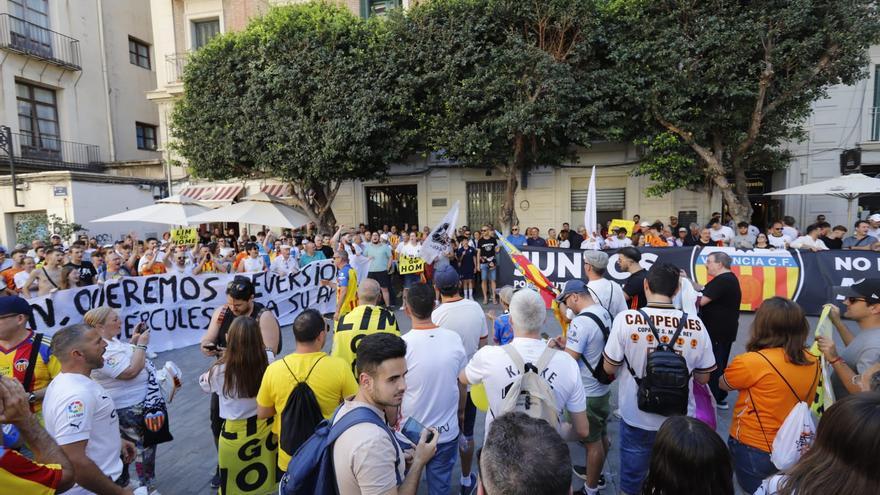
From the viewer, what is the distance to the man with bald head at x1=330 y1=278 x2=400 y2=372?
3.67m

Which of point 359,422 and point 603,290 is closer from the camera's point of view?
point 359,422

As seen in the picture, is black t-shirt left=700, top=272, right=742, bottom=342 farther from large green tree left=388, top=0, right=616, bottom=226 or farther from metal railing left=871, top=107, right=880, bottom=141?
metal railing left=871, top=107, right=880, bottom=141

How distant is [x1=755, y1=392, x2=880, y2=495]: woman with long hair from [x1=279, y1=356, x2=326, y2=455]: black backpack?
7.37ft

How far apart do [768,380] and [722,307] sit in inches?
89.4

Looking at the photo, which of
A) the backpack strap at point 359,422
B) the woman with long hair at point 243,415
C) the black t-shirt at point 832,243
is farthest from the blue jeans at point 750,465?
the black t-shirt at point 832,243

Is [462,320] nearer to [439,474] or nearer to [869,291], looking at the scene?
[439,474]

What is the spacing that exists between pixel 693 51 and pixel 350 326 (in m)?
12.1

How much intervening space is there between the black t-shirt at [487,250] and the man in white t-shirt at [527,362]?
823 centimetres

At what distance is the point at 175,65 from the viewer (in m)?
19.3

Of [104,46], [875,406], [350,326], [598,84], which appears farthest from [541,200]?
[104,46]

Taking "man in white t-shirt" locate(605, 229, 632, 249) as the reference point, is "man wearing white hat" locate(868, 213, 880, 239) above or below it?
above

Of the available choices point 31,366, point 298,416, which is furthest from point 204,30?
point 298,416

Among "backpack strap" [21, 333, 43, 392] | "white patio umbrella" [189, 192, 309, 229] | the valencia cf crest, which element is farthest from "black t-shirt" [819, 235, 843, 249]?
"backpack strap" [21, 333, 43, 392]

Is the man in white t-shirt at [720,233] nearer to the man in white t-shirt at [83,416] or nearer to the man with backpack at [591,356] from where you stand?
the man with backpack at [591,356]
